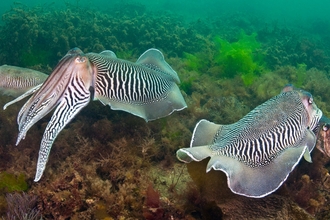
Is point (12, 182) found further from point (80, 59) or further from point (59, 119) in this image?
point (80, 59)

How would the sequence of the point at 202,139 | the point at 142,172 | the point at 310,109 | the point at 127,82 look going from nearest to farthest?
the point at 202,139, the point at 310,109, the point at 142,172, the point at 127,82

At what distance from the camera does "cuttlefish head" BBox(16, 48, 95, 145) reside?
399 cm

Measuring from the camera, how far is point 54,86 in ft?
13.6

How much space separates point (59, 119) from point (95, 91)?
0.95 meters

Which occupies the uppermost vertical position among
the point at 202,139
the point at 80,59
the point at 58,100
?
the point at 80,59

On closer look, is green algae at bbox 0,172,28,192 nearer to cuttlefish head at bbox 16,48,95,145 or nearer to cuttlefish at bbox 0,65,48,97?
cuttlefish head at bbox 16,48,95,145

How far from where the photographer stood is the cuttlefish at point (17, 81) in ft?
23.5

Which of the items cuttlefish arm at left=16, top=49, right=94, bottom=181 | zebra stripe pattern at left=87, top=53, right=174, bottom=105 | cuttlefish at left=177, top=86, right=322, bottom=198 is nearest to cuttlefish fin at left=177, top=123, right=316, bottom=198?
cuttlefish at left=177, top=86, right=322, bottom=198

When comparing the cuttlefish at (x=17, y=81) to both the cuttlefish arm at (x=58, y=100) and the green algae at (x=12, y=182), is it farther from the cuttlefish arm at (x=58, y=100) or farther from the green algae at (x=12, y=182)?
the cuttlefish arm at (x=58, y=100)

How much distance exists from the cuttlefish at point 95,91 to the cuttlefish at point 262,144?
4.22 ft

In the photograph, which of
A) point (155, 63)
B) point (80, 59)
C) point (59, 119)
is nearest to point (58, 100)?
point (59, 119)

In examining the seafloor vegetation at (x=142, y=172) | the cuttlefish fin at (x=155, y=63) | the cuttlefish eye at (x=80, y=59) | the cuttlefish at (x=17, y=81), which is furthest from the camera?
the cuttlefish at (x=17, y=81)

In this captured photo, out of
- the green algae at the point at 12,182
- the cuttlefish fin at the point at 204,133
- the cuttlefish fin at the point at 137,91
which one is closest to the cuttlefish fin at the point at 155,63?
the cuttlefish fin at the point at 137,91

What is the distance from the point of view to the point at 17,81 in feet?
23.6
